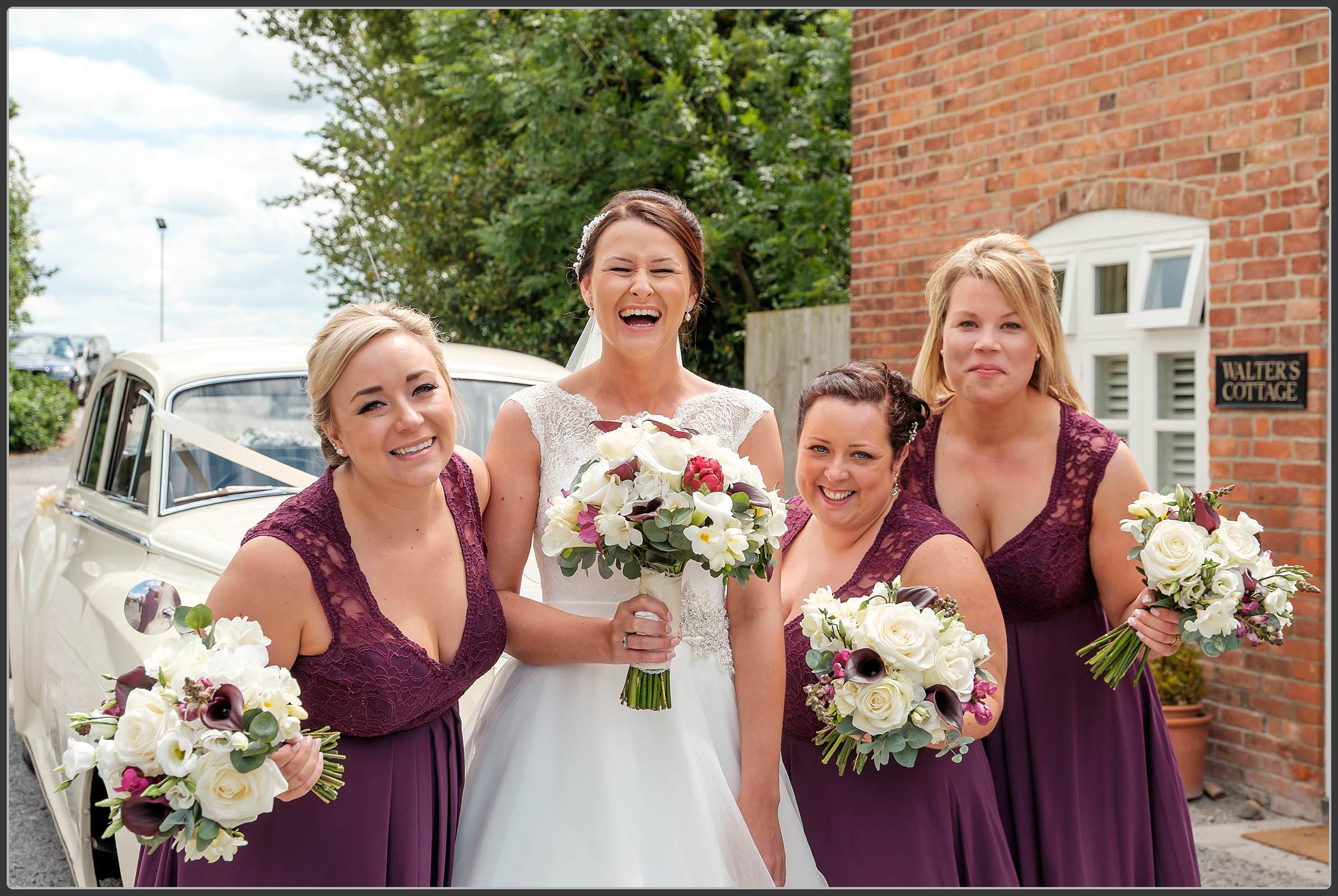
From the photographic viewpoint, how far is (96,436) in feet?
19.4

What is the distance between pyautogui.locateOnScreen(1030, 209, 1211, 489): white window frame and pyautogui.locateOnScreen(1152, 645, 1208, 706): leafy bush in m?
0.96

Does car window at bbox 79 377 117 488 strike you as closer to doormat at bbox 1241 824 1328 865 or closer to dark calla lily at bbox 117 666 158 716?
dark calla lily at bbox 117 666 158 716

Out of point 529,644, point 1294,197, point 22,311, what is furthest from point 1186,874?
point 22,311

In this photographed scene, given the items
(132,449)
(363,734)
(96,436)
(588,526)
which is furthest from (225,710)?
(96,436)

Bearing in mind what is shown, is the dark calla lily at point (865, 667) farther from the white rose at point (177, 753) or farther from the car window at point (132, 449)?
the car window at point (132, 449)

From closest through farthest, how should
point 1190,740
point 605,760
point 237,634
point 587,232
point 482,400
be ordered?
point 237,634
point 605,760
point 587,232
point 482,400
point 1190,740

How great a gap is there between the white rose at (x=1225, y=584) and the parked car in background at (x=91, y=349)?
1125 inches

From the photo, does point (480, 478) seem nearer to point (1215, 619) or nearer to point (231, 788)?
point (231, 788)

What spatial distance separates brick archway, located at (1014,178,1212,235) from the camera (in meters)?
6.21

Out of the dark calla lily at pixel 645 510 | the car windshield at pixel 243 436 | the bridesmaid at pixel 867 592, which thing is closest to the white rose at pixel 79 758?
the dark calla lily at pixel 645 510

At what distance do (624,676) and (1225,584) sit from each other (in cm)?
156

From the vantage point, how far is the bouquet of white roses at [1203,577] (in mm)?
2869

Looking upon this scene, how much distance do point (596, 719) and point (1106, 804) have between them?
1544 mm

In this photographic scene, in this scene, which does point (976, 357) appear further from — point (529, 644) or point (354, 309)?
point (354, 309)
